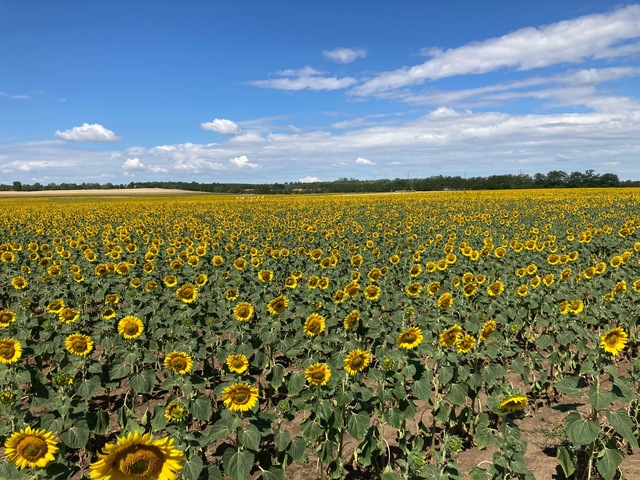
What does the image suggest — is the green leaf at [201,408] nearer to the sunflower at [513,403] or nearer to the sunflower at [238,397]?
the sunflower at [238,397]

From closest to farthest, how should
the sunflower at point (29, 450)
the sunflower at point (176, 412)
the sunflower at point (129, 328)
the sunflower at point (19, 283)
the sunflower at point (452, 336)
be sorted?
the sunflower at point (29, 450)
the sunflower at point (176, 412)
the sunflower at point (452, 336)
the sunflower at point (129, 328)
the sunflower at point (19, 283)

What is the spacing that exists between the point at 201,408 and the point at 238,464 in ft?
2.93

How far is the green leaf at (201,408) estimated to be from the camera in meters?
3.89

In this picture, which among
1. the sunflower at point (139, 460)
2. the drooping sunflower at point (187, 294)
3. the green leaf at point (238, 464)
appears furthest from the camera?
the drooping sunflower at point (187, 294)

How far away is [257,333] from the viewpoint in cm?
557

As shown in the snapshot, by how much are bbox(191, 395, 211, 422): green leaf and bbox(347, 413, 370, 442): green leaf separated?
1.39 metres

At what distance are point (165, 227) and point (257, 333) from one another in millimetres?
17037

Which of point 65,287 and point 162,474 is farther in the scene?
point 65,287

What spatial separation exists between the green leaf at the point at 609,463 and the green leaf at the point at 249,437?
2894 millimetres

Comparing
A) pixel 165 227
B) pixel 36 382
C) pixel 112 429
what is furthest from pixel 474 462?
pixel 165 227

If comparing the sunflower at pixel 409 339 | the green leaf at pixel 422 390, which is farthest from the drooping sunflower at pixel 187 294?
the green leaf at pixel 422 390

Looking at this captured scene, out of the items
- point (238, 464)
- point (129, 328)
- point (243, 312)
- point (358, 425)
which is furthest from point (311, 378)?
point (129, 328)

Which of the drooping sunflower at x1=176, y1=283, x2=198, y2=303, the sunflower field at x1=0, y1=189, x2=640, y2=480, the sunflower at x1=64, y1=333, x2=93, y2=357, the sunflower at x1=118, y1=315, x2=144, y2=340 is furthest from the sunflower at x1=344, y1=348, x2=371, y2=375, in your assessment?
the drooping sunflower at x1=176, y1=283, x2=198, y2=303

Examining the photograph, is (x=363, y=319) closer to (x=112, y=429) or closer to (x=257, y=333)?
(x=257, y=333)
